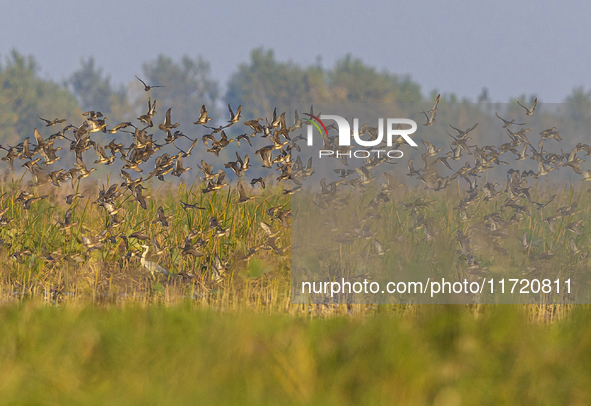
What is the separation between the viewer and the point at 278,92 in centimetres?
4725

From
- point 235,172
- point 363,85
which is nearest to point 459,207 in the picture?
point 235,172

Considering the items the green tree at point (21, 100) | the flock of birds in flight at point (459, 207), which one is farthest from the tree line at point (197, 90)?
the flock of birds in flight at point (459, 207)

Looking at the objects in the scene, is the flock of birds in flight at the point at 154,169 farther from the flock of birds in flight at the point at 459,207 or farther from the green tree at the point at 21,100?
the green tree at the point at 21,100

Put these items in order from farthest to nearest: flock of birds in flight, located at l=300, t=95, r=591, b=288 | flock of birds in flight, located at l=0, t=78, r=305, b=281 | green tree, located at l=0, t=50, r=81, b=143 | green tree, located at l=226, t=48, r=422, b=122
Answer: green tree, located at l=226, t=48, r=422, b=122, green tree, located at l=0, t=50, r=81, b=143, flock of birds in flight, located at l=300, t=95, r=591, b=288, flock of birds in flight, located at l=0, t=78, r=305, b=281

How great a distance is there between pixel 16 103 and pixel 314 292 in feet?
142

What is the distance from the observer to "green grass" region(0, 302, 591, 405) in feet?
8.63

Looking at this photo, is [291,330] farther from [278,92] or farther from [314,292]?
[278,92]

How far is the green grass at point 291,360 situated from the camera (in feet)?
8.63

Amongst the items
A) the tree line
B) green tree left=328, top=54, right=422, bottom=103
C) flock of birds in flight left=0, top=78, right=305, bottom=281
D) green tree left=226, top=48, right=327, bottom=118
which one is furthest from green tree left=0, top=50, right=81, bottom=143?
flock of birds in flight left=0, top=78, right=305, bottom=281

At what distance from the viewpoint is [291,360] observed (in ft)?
9.23

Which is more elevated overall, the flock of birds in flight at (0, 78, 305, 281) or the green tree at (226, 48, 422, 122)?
the green tree at (226, 48, 422, 122)

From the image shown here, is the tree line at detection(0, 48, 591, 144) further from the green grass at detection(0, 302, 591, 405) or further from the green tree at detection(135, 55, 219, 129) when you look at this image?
the green grass at detection(0, 302, 591, 405)

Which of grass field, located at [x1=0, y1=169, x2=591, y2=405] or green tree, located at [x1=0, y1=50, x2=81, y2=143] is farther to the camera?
green tree, located at [x1=0, y1=50, x2=81, y2=143]

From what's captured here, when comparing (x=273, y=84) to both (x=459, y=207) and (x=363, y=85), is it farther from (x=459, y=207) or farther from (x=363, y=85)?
(x=459, y=207)
